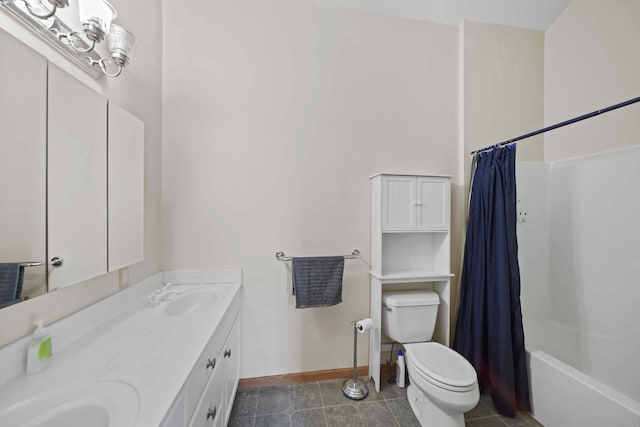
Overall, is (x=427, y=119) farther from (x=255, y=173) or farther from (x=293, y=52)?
(x=255, y=173)

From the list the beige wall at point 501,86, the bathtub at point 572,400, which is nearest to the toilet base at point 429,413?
the bathtub at point 572,400

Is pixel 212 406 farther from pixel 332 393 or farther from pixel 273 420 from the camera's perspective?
pixel 332 393

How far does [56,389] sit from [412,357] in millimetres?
1592

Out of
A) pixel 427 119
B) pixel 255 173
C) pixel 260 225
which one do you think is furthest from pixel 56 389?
pixel 427 119

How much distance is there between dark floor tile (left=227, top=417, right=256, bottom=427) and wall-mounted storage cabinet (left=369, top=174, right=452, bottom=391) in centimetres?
87

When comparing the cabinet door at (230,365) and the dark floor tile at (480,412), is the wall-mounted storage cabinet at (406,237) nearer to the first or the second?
the dark floor tile at (480,412)

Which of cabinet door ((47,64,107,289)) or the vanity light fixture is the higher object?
the vanity light fixture

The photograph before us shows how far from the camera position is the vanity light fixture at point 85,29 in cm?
73

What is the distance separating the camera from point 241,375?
1.68 metres

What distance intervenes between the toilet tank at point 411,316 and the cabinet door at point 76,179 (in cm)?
169

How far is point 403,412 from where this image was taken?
148cm

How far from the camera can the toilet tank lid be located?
1637mm

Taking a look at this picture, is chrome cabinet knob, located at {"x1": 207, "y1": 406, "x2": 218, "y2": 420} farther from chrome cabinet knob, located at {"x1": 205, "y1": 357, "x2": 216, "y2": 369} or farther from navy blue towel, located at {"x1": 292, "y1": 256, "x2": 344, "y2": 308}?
navy blue towel, located at {"x1": 292, "y1": 256, "x2": 344, "y2": 308}

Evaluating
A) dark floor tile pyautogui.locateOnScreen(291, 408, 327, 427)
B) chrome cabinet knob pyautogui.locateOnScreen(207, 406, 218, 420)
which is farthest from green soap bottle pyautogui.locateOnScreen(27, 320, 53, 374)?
dark floor tile pyautogui.locateOnScreen(291, 408, 327, 427)
